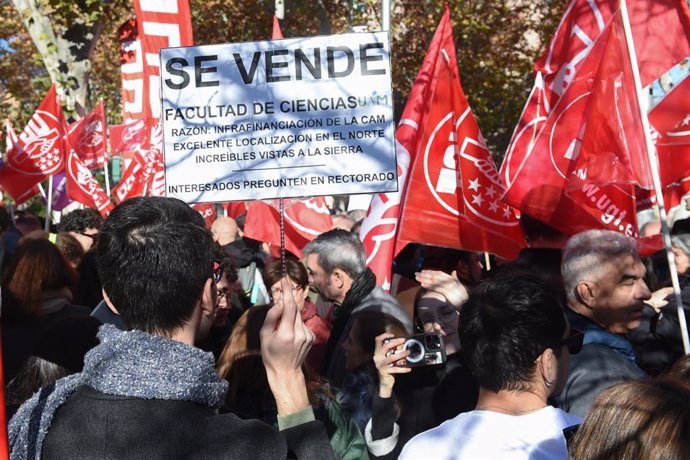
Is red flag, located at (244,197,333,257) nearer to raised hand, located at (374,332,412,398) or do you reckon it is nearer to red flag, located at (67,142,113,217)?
raised hand, located at (374,332,412,398)

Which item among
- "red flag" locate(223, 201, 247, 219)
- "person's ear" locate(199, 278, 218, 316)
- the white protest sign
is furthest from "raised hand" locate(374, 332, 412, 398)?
"red flag" locate(223, 201, 247, 219)

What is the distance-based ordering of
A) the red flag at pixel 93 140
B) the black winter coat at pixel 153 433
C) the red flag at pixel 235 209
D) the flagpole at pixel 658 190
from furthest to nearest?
the red flag at pixel 93 140
the red flag at pixel 235 209
the flagpole at pixel 658 190
the black winter coat at pixel 153 433

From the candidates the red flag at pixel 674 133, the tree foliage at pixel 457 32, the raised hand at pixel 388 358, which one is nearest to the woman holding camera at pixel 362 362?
the raised hand at pixel 388 358

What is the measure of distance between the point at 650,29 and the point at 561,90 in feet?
2.26

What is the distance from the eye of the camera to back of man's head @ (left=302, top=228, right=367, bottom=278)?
17.8 ft

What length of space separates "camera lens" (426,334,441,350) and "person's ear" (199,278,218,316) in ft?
4.28

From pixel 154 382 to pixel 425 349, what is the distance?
1.59m

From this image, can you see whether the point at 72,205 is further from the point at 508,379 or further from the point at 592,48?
the point at 508,379

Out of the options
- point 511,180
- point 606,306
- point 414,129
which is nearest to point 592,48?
point 511,180

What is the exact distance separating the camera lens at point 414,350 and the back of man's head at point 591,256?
89 centimetres

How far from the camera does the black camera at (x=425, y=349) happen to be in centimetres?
359

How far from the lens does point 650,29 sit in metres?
5.66

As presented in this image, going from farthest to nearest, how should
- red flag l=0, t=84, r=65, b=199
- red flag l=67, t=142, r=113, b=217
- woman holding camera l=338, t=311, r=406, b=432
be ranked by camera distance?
1. red flag l=0, t=84, r=65, b=199
2. red flag l=67, t=142, r=113, b=217
3. woman holding camera l=338, t=311, r=406, b=432

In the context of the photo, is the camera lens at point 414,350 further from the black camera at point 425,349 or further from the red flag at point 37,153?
the red flag at point 37,153
